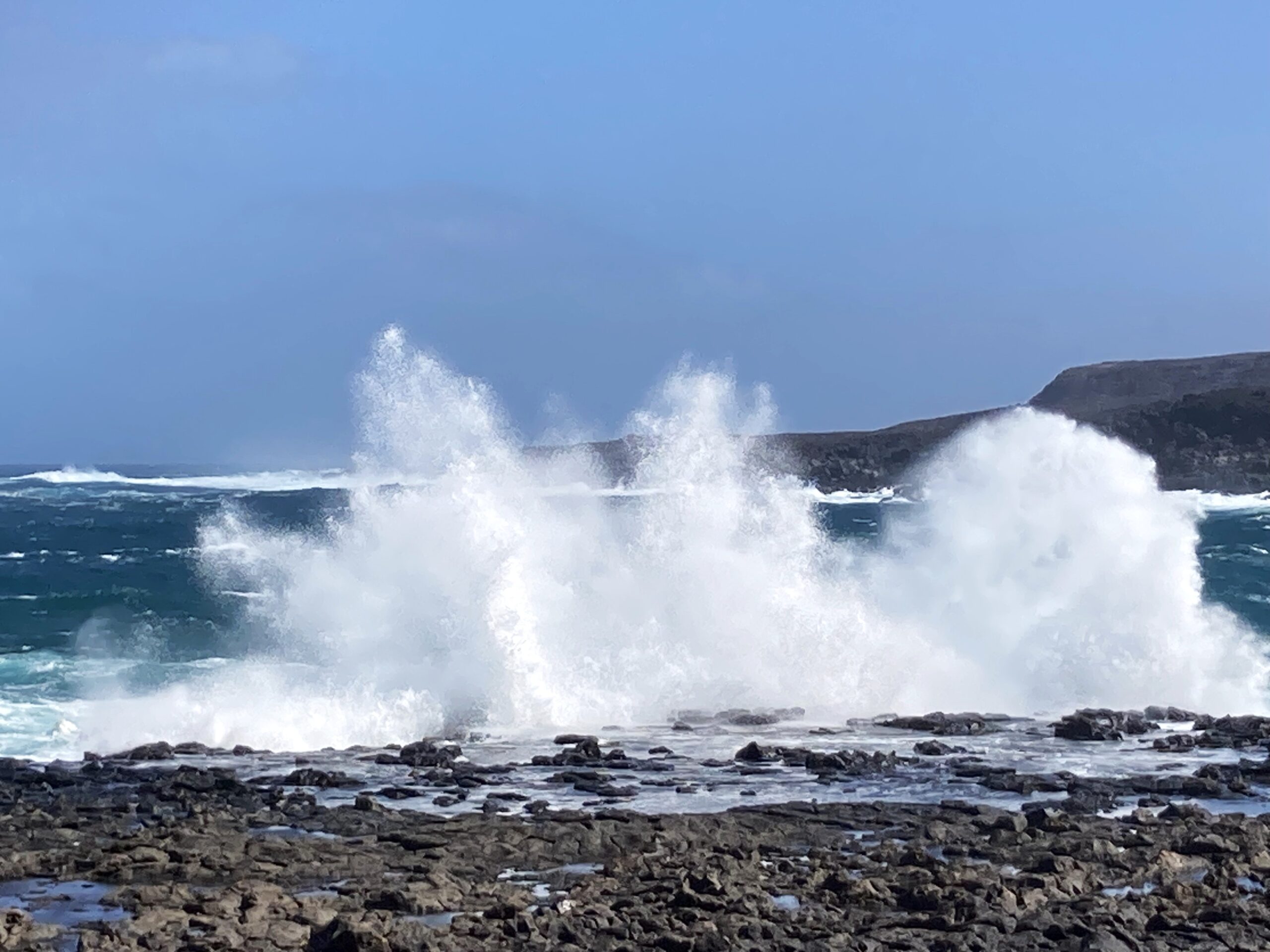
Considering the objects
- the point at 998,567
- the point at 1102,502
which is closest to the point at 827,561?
the point at 998,567

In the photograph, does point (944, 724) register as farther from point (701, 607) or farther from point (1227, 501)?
point (1227, 501)

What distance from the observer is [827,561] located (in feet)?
108

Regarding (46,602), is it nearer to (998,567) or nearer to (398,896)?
(998,567)

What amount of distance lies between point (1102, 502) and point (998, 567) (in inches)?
105

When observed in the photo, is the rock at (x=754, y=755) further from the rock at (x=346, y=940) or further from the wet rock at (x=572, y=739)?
the rock at (x=346, y=940)

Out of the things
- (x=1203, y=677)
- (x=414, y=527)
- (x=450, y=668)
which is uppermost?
(x=414, y=527)

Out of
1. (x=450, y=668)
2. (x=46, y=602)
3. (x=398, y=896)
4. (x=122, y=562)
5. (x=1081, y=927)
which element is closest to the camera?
(x=1081, y=927)

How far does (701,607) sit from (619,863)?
15791 millimetres

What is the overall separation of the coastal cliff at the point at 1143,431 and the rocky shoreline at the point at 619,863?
22.9 m

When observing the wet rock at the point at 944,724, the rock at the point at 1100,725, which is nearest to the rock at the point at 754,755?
the wet rock at the point at 944,724

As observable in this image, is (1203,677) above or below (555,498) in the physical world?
below

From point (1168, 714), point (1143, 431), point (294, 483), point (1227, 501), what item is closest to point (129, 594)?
point (1168, 714)

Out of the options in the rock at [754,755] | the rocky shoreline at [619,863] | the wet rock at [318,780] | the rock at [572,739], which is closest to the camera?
the rocky shoreline at [619,863]

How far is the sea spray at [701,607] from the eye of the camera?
25734 mm
